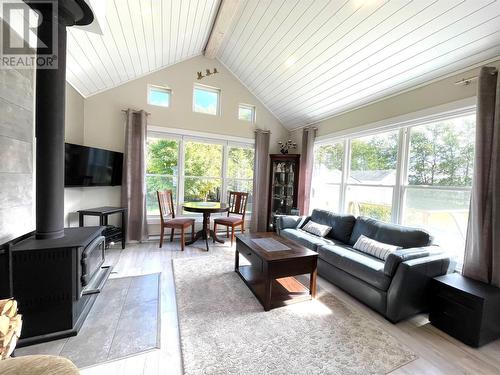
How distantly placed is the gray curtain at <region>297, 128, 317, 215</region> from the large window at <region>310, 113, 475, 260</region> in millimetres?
503

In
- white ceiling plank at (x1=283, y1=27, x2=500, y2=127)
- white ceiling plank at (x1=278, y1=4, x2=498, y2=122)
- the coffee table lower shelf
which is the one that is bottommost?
the coffee table lower shelf

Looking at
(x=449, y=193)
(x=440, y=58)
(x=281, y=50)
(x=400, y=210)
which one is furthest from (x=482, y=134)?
(x=281, y=50)

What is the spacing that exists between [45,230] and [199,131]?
304 cm

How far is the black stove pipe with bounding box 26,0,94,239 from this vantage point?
162 centimetres

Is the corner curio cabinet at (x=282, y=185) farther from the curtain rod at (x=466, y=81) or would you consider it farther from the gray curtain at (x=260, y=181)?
the curtain rod at (x=466, y=81)

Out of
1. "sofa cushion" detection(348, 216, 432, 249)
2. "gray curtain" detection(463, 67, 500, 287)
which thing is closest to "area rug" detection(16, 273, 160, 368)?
"sofa cushion" detection(348, 216, 432, 249)

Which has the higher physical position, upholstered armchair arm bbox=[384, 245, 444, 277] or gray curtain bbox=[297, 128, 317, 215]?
gray curtain bbox=[297, 128, 317, 215]

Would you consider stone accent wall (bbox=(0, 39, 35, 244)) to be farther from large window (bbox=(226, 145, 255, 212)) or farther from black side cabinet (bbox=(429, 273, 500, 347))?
black side cabinet (bbox=(429, 273, 500, 347))

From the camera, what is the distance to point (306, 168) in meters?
4.46

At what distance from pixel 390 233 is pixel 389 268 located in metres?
0.78

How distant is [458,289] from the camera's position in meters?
1.79

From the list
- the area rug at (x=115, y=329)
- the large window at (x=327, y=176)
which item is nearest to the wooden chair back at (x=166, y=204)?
the area rug at (x=115, y=329)

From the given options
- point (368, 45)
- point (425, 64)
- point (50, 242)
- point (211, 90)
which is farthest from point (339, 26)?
point (50, 242)

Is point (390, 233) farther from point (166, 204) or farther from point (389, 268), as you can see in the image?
point (166, 204)
